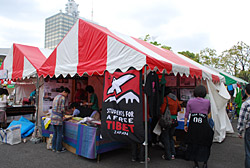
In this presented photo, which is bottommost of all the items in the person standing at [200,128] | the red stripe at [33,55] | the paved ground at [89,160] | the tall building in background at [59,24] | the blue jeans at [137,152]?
the paved ground at [89,160]

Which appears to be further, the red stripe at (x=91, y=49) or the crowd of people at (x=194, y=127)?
the red stripe at (x=91, y=49)

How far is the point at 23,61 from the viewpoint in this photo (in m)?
6.41

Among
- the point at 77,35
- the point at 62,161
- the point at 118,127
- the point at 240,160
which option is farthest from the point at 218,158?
the point at 77,35

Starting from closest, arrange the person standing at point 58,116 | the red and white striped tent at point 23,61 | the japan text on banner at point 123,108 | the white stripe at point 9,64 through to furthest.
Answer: the japan text on banner at point 123,108, the person standing at point 58,116, the red and white striped tent at point 23,61, the white stripe at point 9,64

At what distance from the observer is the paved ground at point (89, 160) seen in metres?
3.62

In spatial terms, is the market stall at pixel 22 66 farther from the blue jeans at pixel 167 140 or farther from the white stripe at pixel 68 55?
the blue jeans at pixel 167 140

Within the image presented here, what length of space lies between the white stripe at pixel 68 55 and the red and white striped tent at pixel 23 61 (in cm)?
125

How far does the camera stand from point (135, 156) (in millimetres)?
3807

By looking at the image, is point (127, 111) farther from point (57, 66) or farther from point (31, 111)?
point (31, 111)

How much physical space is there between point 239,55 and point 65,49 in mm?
22729

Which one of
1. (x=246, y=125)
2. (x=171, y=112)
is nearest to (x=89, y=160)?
(x=171, y=112)

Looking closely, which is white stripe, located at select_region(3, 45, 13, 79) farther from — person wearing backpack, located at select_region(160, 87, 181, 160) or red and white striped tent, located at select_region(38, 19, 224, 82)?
person wearing backpack, located at select_region(160, 87, 181, 160)

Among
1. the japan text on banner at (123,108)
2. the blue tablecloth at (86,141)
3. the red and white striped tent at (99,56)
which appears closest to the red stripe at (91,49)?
the red and white striped tent at (99,56)

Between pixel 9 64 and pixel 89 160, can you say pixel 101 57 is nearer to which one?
pixel 89 160
